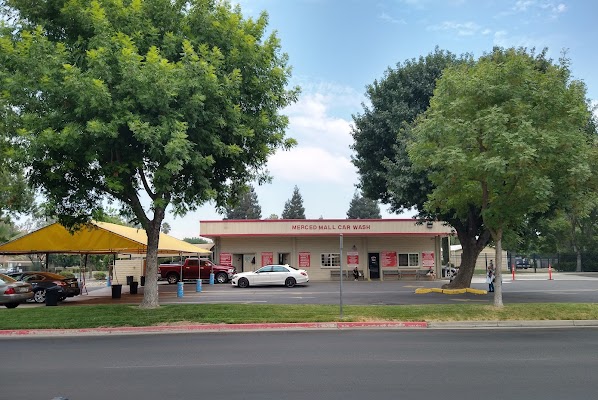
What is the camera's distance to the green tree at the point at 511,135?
49.8ft

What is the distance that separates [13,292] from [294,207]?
291ft

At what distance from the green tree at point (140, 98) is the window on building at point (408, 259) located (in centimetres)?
2704

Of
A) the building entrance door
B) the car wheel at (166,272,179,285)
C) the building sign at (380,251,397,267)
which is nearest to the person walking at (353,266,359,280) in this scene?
the building entrance door

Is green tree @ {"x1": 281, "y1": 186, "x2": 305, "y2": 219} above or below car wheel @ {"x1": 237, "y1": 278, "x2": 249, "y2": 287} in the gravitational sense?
above

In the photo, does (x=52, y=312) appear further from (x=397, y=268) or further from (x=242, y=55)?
(x=397, y=268)

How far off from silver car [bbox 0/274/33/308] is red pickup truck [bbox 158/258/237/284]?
17399 mm

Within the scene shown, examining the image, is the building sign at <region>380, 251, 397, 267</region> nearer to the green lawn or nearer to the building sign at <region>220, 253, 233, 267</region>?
the building sign at <region>220, 253, 233, 267</region>

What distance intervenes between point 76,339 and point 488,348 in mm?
10091

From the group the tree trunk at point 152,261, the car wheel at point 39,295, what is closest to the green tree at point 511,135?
the tree trunk at point 152,261

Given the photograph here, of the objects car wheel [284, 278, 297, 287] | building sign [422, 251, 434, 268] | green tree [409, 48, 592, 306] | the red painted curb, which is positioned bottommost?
the red painted curb

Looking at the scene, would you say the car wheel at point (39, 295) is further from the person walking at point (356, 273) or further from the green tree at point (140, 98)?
the person walking at point (356, 273)

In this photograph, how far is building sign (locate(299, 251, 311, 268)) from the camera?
4175 centimetres

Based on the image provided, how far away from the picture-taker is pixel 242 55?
15.3m

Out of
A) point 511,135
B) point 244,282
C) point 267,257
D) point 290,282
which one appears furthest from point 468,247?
point 267,257
